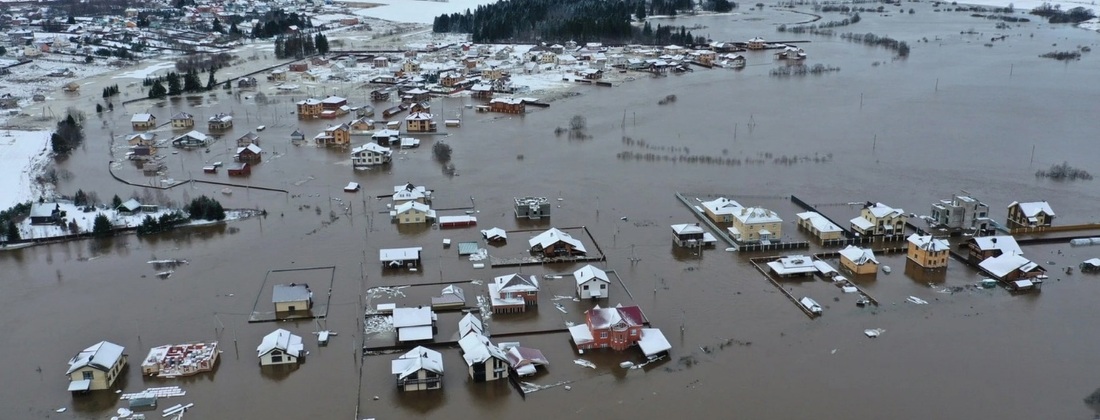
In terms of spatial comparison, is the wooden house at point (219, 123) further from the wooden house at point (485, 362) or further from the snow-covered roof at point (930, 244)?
the snow-covered roof at point (930, 244)

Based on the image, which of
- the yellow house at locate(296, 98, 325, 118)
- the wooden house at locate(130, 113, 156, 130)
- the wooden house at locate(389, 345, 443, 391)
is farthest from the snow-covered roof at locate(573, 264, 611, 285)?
the wooden house at locate(130, 113, 156, 130)

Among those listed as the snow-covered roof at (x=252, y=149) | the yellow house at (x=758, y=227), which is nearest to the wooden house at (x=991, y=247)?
the yellow house at (x=758, y=227)

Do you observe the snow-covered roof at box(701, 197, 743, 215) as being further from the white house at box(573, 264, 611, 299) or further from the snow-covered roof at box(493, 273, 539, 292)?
the snow-covered roof at box(493, 273, 539, 292)

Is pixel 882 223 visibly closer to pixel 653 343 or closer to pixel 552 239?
pixel 552 239

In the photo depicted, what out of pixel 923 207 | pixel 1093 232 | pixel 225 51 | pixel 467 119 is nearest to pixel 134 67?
pixel 225 51

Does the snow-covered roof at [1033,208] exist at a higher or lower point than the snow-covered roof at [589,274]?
higher
